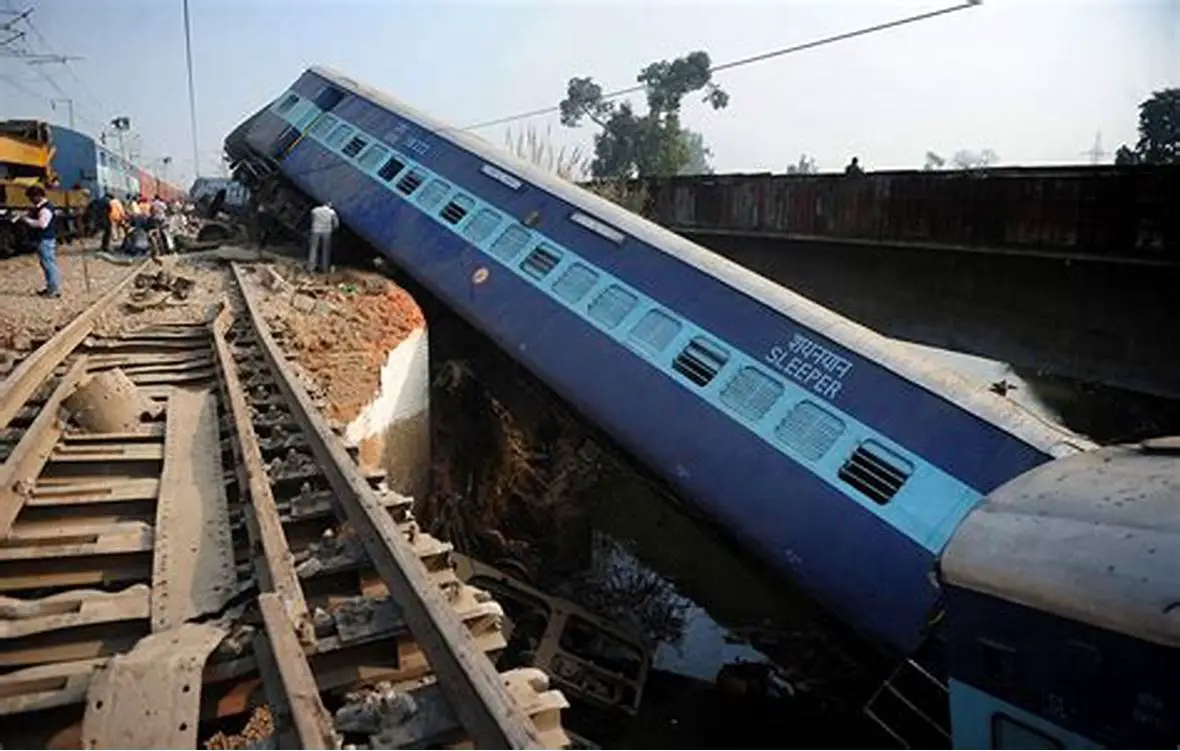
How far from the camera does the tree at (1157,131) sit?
87.0ft

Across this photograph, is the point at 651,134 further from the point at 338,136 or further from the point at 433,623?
Answer: the point at 433,623

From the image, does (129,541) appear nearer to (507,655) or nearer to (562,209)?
(507,655)

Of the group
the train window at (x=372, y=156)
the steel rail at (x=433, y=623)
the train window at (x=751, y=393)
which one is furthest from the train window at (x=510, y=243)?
the steel rail at (x=433, y=623)

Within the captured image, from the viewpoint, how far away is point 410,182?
52.5ft

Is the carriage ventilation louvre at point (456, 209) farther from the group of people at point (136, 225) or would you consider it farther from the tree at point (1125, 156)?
the tree at point (1125, 156)

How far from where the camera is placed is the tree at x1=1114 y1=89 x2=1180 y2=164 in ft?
87.0

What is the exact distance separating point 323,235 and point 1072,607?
15.0 metres

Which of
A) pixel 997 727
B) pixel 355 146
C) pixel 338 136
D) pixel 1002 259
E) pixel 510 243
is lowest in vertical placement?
pixel 997 727

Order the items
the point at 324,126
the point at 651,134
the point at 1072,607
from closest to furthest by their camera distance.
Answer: the point at 1072,607 → the point at 324,126 → the point at 651,134

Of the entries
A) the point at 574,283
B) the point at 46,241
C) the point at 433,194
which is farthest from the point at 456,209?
the point at 46,241

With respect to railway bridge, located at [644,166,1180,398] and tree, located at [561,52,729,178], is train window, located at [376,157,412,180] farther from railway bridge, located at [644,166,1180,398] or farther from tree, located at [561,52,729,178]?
tree, located at [561,52,729,178]

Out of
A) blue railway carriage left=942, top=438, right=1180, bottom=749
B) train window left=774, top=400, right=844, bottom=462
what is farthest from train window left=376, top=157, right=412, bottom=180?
blue railway carriage left=942, top=438, right=1180, bottom=749

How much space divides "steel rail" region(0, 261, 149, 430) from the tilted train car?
5.26 m

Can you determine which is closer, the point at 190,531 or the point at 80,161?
the point at 190,531
